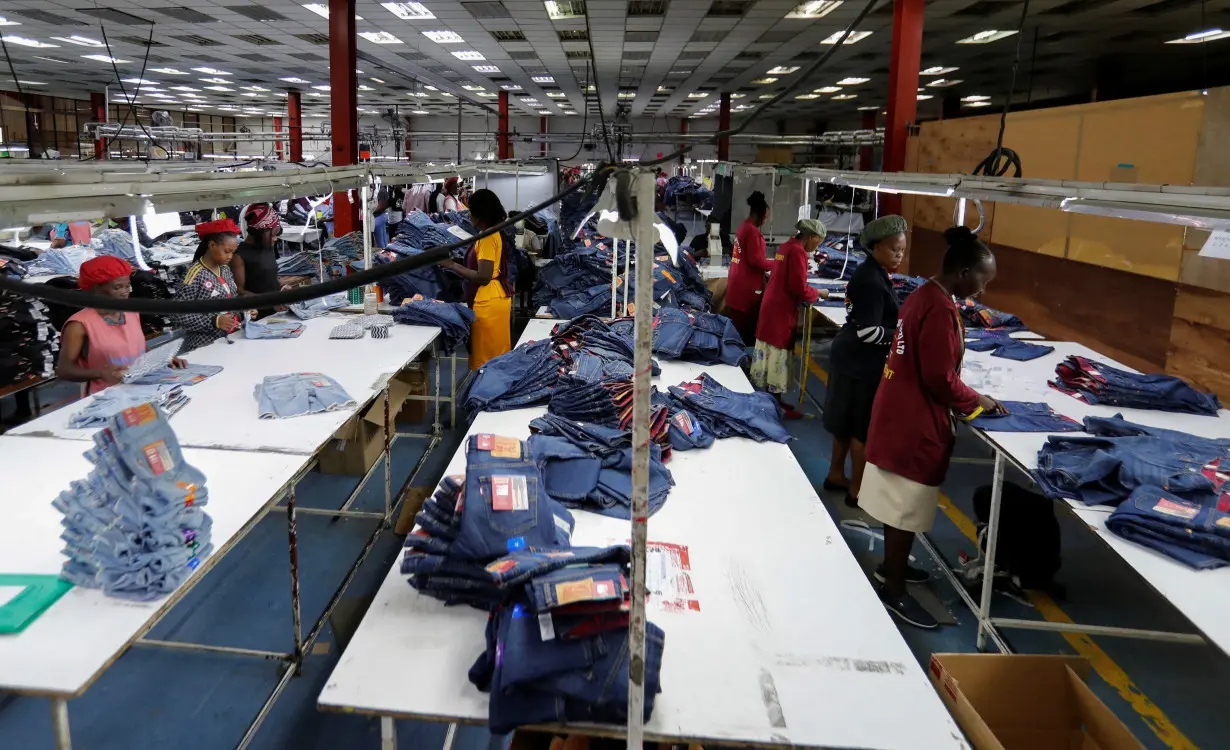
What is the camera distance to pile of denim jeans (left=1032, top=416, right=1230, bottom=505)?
2.53 meters

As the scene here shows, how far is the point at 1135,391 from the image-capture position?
368cm

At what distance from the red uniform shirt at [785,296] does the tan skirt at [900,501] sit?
2321 mm

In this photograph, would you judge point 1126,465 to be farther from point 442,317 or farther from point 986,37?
point 986,37

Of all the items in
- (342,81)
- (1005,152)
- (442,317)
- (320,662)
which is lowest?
(320,662)

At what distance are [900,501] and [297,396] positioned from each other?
2.69m

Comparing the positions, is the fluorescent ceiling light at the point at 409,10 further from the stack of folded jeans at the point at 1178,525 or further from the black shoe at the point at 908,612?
the stack of folded jeans at the point at 1178,525

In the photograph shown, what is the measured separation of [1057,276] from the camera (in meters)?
7.49

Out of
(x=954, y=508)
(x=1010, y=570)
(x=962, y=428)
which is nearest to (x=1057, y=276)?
(x=962, y=428)

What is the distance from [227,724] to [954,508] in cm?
418

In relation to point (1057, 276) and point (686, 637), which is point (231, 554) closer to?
point (686, 637)

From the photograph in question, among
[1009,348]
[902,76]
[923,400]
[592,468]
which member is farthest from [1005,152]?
[902,76]

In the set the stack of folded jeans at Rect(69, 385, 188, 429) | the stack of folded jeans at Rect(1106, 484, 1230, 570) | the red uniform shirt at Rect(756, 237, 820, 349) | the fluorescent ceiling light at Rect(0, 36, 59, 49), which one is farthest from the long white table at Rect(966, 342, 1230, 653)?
the fluorescent ceiling light at Rect(0, 36, 59, 49)

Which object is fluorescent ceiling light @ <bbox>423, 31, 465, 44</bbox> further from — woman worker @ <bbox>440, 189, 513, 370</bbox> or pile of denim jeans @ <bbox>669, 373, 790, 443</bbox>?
pile of denim jeans @ <bbox>669, 373, 790, 443</bbox>

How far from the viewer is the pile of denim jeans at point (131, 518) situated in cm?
190
